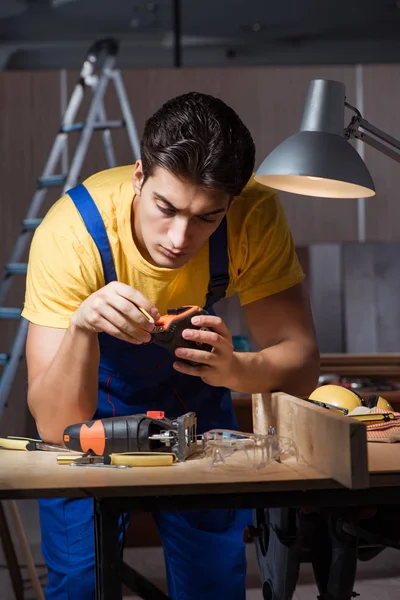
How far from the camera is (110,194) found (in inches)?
68.2

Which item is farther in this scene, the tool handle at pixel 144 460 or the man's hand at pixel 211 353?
the man's hand at pixel 211 353

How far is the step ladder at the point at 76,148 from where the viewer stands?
3559 millimetres

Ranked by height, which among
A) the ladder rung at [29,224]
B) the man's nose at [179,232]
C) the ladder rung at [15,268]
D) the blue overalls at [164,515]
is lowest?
the blue overalls at [164,515]

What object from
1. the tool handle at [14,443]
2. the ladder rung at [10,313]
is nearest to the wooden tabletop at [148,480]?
the tool handle at [14,443]

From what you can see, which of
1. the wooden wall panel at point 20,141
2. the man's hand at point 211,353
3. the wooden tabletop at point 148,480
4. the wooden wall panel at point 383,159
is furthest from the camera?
the wooden wall panel at point 383,159

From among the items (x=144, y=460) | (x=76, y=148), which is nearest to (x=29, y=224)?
(x=76, y=148)

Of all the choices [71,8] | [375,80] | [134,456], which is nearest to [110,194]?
[134,456]

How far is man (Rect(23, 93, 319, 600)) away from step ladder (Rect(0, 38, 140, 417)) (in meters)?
1.71

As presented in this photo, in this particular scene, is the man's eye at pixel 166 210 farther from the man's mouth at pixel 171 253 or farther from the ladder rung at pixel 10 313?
the ladder rung at pixel 10 313

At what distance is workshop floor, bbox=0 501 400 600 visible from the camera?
9.29 feet

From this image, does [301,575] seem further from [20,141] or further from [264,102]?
[20,141]

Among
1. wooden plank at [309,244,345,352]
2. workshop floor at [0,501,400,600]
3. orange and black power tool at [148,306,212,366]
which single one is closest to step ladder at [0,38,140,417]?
workshop floor at [0,501,400,600]

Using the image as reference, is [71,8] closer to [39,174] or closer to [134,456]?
[39,174]

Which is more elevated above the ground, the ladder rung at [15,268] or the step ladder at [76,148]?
the step ladder at [76,148]
